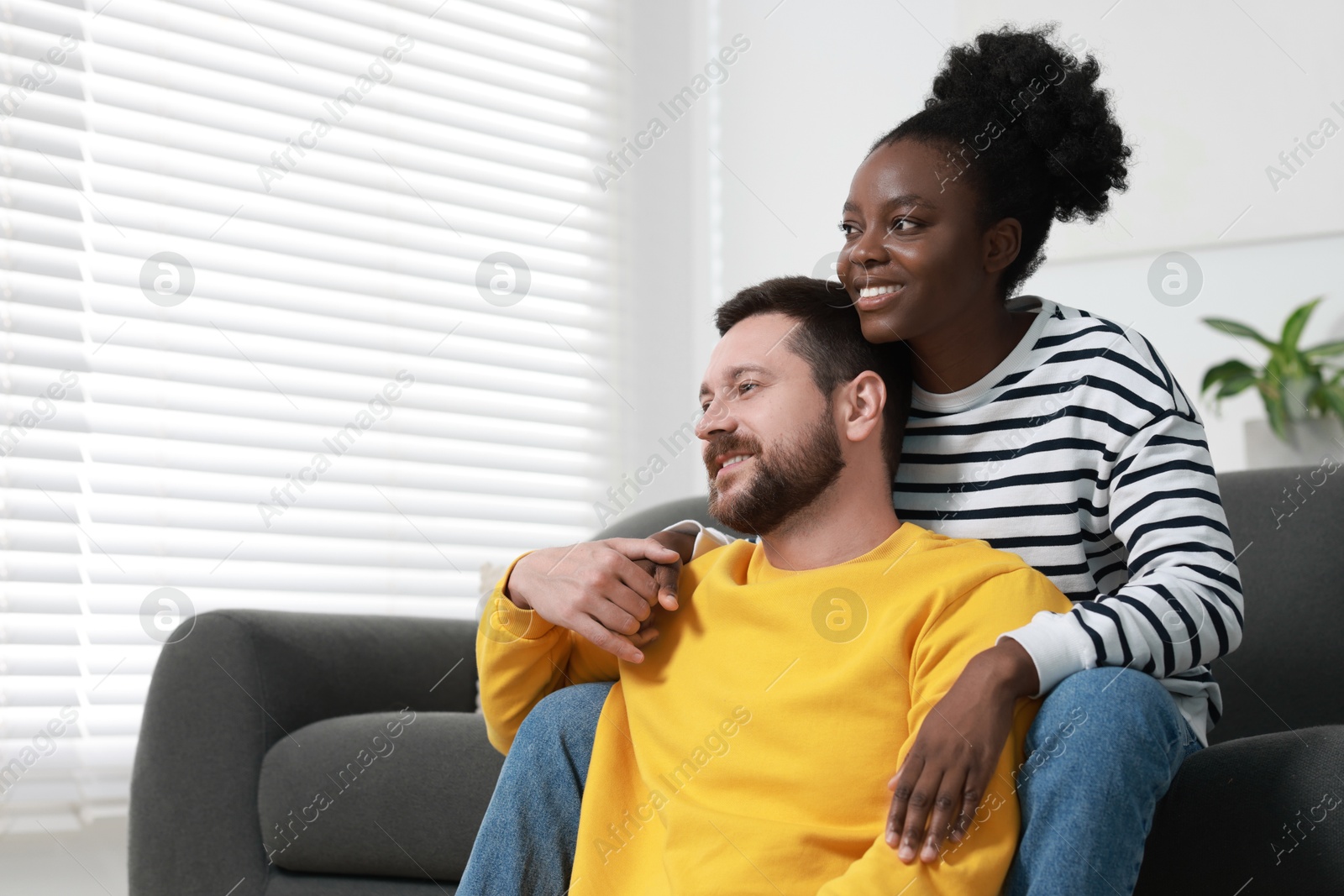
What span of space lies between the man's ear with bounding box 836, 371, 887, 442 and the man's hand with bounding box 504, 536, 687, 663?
0.80 feet

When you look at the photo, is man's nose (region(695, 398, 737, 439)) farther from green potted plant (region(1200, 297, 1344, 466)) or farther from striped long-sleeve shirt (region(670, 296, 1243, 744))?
green potted plant (region(1200, 297, 1344, 466))

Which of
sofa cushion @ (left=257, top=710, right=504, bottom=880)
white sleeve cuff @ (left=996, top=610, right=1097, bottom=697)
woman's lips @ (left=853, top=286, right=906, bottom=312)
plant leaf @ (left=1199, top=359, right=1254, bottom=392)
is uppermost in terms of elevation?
woman's lips @ (left=853, top=286, right=906, bottom=312)

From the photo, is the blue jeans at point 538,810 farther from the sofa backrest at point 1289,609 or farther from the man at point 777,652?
the sofa backrest at point 1289,609

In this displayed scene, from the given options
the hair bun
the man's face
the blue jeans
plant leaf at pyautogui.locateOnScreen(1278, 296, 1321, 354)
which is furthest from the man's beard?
plant leaf at pyautogui.locateOnScreen(1278, 296, 1321, 354)

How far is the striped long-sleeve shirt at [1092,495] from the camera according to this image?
0.99 meters

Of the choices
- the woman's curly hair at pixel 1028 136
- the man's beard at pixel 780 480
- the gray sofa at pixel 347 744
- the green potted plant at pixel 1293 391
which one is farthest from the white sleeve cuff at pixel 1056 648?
the green potted plant at pixel 1293 391

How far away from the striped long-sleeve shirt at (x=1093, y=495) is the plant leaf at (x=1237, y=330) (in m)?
1.42

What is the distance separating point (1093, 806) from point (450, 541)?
88.1 inches

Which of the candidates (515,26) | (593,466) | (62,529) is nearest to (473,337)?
(593,466)

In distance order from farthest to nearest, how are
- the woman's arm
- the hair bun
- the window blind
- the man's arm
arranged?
the window blind, the hair bun, the man's arm, the woman's arm

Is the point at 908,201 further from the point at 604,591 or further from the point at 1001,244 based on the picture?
the point at 604,591

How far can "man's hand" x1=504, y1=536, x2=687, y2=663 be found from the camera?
1171 mm

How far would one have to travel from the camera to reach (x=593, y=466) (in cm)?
327

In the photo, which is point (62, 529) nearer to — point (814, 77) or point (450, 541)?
point (450, 541)
